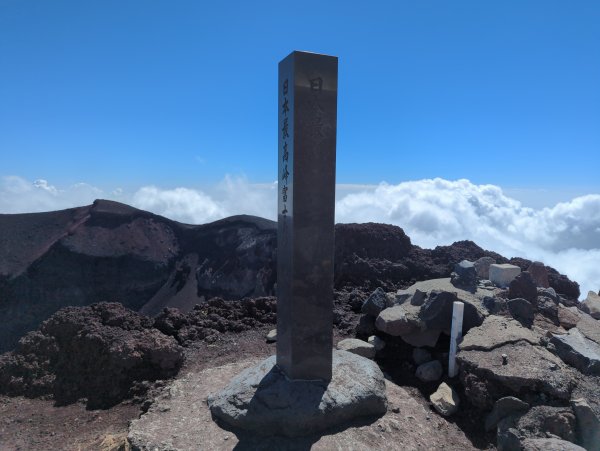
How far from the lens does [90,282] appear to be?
82.1 ft

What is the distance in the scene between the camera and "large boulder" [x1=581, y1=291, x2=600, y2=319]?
33.1 ft

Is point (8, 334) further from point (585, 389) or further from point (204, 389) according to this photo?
point (585, 389)

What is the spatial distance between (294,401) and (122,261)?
23610mm

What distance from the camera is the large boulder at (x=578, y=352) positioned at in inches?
247

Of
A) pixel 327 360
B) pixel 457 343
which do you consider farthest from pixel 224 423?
pixel 457 343

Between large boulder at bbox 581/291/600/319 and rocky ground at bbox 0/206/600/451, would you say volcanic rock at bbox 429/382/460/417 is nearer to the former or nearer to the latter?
rocky ground at bbox 0/206/600/451

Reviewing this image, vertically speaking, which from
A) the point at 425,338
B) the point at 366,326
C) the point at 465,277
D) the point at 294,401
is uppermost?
the point at 465,277

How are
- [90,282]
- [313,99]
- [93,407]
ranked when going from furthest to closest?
[90,282], [93,407], [313,99]

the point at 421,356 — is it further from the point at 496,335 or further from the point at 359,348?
the point at 496,335

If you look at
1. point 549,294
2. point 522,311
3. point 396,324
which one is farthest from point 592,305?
point 396,324

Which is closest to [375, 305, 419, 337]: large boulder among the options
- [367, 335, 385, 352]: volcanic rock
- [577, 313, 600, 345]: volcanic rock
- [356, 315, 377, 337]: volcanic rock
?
[367, 335, 385, 352]: volcanic rock

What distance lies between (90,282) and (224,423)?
888 inches

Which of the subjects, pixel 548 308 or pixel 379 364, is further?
pixel 548 308

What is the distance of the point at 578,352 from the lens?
648 centimetres
